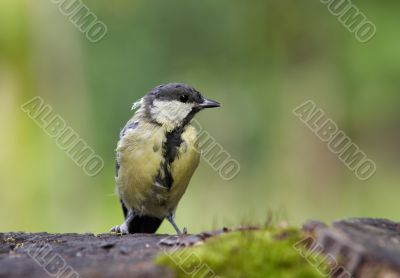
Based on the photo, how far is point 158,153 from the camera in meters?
4.53

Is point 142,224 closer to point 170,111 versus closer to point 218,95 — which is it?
point 170,111

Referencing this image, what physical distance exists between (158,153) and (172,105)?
0.48m

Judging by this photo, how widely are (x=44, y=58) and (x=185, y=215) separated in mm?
3108

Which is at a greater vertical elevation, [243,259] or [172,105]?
[172,105]

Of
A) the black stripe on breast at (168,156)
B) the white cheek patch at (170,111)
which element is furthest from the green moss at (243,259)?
the white cheek patch at (170,111)

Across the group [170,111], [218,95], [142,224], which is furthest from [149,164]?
[218,95]

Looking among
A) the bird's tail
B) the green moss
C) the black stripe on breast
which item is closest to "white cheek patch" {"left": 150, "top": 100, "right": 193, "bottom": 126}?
the black stripe on breast

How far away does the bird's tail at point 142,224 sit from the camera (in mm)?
5062

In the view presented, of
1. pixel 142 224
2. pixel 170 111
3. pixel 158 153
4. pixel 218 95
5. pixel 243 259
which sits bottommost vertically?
pixel 142 224

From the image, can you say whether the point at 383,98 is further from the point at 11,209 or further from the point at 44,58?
the point at 11,209

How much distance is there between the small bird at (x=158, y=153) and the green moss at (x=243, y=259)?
79.0 inches

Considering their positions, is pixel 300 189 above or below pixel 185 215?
above

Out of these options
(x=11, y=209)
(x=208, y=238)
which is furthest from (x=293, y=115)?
(x=208, y=238)

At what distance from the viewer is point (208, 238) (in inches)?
107
